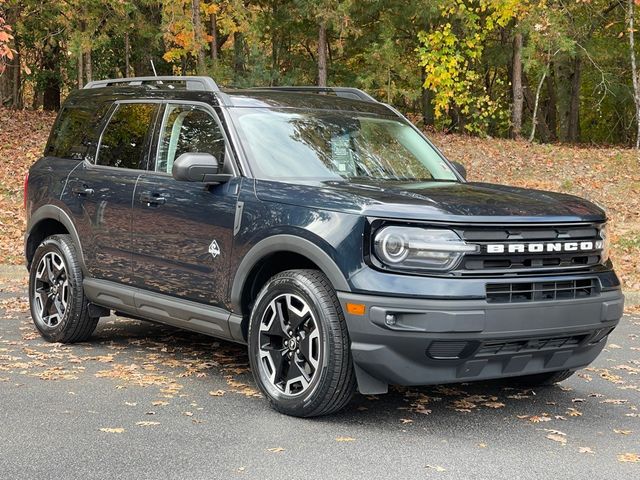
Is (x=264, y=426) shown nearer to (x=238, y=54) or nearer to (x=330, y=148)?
(x=330, y=148)

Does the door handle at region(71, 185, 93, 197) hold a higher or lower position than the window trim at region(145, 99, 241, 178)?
lower

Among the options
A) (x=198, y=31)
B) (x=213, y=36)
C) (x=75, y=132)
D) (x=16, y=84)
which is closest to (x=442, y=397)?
(x=75, y=132)

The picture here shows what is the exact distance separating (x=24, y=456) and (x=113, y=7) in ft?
73.5

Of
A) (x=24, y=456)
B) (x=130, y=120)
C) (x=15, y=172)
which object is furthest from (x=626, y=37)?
(x=24, y=456)

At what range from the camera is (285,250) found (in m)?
5.60

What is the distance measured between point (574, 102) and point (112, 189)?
28.8 metres

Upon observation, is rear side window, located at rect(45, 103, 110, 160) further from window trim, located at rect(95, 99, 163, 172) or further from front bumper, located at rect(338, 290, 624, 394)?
front bumper, located at rect(338, 290, 624, 394)

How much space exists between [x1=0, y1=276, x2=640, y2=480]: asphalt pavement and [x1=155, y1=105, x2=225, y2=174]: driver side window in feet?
5.02

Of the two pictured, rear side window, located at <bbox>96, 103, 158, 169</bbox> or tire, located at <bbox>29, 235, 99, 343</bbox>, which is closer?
rear side window, located at <bbox>96, 103, 158, 169</bbox>

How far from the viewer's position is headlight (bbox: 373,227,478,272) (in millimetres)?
5059

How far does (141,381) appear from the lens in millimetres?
6395

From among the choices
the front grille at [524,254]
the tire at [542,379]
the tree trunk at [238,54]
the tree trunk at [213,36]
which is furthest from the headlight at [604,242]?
the tree trunk at [238,54]

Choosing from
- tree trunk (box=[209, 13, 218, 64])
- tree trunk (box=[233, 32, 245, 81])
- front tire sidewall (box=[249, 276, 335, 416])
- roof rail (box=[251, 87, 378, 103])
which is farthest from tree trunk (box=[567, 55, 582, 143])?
front tire sidewall (box=[249, 276, 335, 416])

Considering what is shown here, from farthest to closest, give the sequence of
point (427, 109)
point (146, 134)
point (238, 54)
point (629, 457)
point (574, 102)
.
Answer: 1. point (574, 102)
2. point (427, 109)
3. point (238, 54)
4. point (146, 134)
5. point (629, 457)
